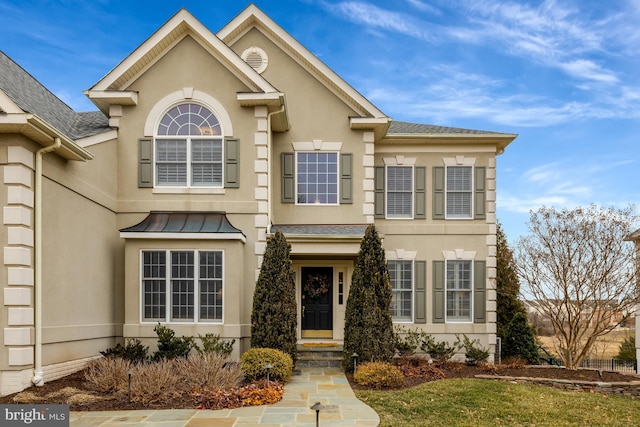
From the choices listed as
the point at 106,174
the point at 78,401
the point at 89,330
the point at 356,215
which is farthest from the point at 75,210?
the point at 356,215

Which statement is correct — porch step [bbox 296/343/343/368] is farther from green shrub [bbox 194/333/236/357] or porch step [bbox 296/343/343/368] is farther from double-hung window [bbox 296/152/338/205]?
double-hung window [bbox 296/152/338/205]

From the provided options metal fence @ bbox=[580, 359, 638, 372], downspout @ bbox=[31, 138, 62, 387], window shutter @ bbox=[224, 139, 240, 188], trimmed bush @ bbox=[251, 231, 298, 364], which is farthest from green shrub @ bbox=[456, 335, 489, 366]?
downspout @ bbox=[31, 138, 62, 387]

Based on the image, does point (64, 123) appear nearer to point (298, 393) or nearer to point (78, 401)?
point (78, 401)

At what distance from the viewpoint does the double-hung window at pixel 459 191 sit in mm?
13898

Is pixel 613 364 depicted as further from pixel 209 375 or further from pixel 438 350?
pixel 209 375

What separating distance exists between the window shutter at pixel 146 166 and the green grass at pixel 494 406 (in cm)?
698

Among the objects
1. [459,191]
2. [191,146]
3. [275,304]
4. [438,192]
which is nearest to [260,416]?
A: [275,304]

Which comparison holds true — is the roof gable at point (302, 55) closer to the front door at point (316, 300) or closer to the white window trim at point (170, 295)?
the front door at point (316, 300)

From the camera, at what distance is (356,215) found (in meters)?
13.0

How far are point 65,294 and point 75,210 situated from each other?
1.72 meters

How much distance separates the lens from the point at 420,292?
13.6 meters

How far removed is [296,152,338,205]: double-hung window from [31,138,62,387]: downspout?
A: 6202 millimetres

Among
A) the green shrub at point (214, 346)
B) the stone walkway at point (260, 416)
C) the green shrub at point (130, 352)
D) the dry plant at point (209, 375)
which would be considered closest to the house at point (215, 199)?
the green shrub at point (214, 346)

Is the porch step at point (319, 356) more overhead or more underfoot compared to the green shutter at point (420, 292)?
more underfoot
